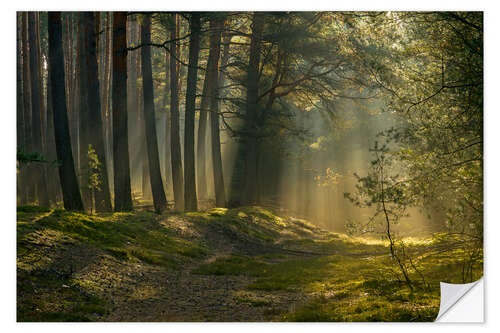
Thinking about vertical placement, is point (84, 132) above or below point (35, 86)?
below

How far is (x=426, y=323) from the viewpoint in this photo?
450cm

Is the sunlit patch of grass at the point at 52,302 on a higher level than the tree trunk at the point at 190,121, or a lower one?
lower

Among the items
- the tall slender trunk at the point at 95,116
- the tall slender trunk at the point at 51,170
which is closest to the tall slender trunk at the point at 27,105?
the tall slender trunk at the point at 51,170

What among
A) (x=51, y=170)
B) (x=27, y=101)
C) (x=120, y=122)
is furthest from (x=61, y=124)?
(x=27, y=101)

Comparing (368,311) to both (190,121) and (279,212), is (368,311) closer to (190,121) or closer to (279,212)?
(279,212)

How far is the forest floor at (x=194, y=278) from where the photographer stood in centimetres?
433

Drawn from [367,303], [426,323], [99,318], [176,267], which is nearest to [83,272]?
[99,318]

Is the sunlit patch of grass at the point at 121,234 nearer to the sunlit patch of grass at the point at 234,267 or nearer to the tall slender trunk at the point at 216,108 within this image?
the sunlit patch of grass at the point at 234,267

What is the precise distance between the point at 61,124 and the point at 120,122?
151 cm

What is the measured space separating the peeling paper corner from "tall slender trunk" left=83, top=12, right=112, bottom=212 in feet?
21.2

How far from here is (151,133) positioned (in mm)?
10711

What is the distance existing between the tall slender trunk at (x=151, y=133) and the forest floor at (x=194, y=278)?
2.99m

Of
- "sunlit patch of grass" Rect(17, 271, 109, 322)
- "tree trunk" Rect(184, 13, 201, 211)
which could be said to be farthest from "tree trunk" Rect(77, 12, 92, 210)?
"sunlit patch of grass" Rect(17, 271, 109, 322)

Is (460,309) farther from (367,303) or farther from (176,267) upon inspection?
(176,267)
